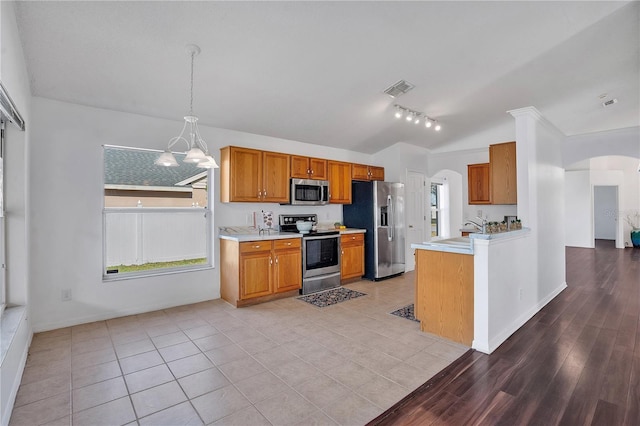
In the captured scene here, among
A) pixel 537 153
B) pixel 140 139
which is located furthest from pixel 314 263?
pixel 537 153

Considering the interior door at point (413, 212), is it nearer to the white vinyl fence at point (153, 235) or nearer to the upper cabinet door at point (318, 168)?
the upper cabinet door at point (318, 168)

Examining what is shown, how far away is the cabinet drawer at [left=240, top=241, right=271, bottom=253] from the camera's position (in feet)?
13.2

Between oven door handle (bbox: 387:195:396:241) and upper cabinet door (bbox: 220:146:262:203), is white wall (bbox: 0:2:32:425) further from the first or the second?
oven door handle (bbox: 387:195:396:241)

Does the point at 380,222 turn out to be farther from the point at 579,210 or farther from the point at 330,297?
the point at 579,210

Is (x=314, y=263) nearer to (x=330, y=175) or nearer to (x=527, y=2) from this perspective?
(x=330, y=175)

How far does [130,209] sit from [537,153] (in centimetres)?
510

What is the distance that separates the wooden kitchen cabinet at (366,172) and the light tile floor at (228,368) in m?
2.81

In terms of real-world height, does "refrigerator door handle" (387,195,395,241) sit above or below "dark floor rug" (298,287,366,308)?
above

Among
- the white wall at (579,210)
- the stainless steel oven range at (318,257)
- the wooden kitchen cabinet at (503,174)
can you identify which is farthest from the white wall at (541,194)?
the white wall at (579,210)

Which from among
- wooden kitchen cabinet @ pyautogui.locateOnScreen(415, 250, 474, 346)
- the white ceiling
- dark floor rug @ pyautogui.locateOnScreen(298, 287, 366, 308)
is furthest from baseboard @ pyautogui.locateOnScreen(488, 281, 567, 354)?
the white ceiling

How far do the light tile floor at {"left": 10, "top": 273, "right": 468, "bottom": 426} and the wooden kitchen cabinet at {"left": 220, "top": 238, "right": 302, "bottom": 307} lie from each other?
1.27 feet

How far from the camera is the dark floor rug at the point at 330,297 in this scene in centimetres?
426

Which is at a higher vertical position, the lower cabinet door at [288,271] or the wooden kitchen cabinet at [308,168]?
the wooden kitchen cabinet at [308,168]

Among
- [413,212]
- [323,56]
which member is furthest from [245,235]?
[413,212]
